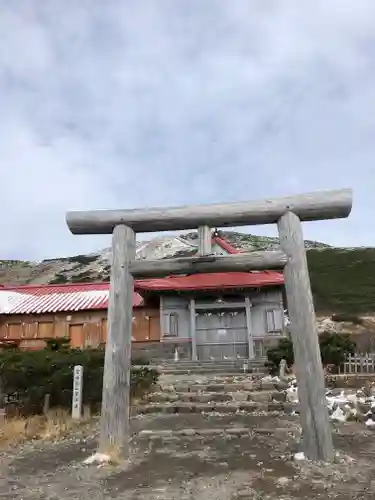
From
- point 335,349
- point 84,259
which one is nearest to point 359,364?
point 335,349

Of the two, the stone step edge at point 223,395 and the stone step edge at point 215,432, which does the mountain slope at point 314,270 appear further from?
the stone step edge at point 215,432

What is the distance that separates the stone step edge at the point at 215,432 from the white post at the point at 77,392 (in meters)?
2.21

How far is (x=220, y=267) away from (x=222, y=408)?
483 centimetres

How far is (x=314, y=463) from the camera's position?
19.9ft

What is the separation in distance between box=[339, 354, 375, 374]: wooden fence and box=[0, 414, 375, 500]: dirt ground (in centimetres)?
587

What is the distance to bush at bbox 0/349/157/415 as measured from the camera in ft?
33.7

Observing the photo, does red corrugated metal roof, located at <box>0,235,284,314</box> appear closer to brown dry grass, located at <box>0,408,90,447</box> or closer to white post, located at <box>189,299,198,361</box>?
white post, located at <box>189,299,198,361</box>

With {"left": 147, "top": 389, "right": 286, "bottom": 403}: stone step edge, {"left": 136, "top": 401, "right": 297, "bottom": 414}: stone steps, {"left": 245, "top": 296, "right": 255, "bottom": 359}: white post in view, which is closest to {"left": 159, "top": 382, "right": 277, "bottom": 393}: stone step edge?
{"left": 147, "top": 389, "right": 286, "bottom": 403}: stone step edge

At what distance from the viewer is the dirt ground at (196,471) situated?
202 inches

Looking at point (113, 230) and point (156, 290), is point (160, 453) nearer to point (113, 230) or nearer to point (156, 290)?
point (113, 230)

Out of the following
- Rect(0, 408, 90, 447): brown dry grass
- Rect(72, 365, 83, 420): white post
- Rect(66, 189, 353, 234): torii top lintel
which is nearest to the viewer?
Rect(66, 189, 353, 234): torii top lintel

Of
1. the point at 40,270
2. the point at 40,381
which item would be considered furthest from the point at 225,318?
the point at 40,270

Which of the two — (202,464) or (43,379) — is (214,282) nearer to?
(43,379)

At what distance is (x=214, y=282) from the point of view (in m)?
19.6
